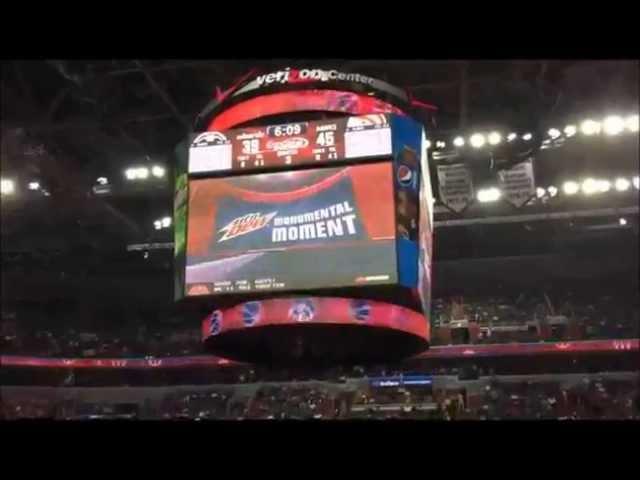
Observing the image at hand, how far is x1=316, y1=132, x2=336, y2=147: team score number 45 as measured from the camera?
5.70m

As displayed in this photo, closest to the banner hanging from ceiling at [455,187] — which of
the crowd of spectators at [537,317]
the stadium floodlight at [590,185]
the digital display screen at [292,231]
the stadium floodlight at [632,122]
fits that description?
the stadium floodlight at [590,185]

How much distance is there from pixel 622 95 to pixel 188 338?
281 inches

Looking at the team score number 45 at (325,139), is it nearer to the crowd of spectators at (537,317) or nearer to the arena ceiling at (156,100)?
the arena ceiling at (156,100)

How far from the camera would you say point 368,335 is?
5.93m

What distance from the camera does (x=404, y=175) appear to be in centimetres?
556

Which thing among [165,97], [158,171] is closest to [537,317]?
[158,171]

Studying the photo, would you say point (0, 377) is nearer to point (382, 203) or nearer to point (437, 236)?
point (437, 236)

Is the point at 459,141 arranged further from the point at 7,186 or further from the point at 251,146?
the point at 7,186

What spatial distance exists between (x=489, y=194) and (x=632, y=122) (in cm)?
178

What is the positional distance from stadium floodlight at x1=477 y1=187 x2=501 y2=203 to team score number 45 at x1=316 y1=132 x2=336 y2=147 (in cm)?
416

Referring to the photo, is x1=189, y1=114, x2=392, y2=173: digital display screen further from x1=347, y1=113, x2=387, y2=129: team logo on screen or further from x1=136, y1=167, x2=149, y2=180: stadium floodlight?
x1=136, y1=167, x2=149, y2=180: stadium floodlight

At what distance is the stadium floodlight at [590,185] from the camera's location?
942 centimetres
